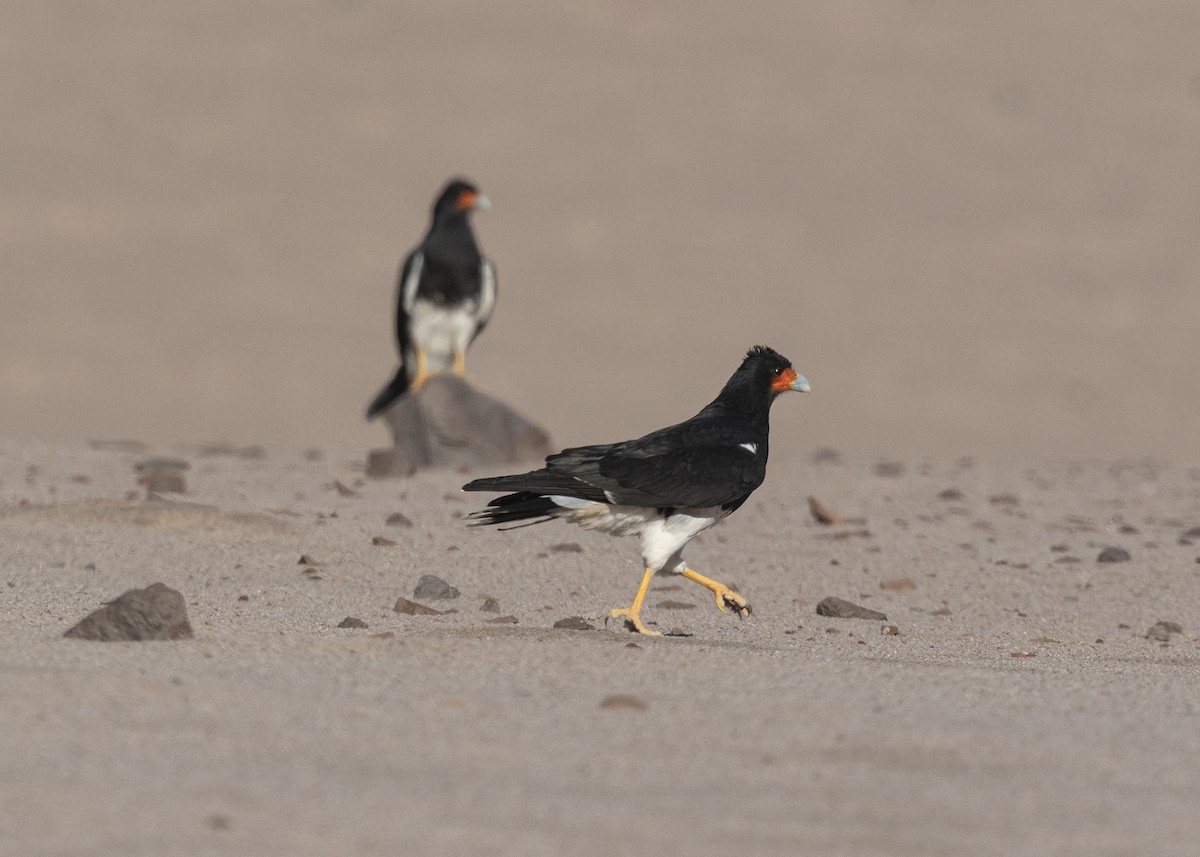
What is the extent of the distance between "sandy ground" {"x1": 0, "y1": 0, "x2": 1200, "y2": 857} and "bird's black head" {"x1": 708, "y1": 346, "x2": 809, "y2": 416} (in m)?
0.85

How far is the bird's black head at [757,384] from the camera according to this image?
6852 millimetres

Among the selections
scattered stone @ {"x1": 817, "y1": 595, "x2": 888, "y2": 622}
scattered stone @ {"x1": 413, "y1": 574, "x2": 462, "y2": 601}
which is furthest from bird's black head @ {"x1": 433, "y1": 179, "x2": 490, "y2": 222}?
scattered stone @ {"x1": 817, "y1": 595, "x2": 888, "y2": 622}

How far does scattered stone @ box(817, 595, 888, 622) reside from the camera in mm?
7344

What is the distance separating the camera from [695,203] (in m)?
27.7

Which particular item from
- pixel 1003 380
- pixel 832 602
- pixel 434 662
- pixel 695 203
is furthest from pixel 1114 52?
pixel 434 662

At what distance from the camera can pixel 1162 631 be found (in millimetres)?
7258

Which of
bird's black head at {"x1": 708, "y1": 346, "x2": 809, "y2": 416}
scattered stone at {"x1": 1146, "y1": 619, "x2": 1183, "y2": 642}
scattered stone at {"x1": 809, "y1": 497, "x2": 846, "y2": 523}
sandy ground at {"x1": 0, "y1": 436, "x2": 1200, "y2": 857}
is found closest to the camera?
sandy ground at {"x1": 0, "y1": 436, "x2": 1200, "y2": 857}

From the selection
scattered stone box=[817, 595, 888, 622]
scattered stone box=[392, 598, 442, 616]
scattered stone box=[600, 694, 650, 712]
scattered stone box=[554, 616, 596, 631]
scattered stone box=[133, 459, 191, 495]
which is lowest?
scattered stone box=[133, 459, 191, 495]

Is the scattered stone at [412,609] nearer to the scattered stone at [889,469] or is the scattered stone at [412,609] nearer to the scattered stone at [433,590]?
the scattered stone at [433,590]

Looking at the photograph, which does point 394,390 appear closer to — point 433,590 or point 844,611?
point 433,590

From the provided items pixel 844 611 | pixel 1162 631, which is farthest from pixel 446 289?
pixel 1162 631

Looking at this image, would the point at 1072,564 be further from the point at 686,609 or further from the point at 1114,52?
the point at 1114,52

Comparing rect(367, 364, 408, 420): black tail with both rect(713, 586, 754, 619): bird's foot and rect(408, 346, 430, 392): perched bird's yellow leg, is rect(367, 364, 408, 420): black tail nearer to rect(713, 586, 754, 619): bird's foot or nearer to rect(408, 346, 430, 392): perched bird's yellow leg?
rect(408, 346, 430, 392): perched bird's yellow leg

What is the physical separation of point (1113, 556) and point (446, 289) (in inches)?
254
